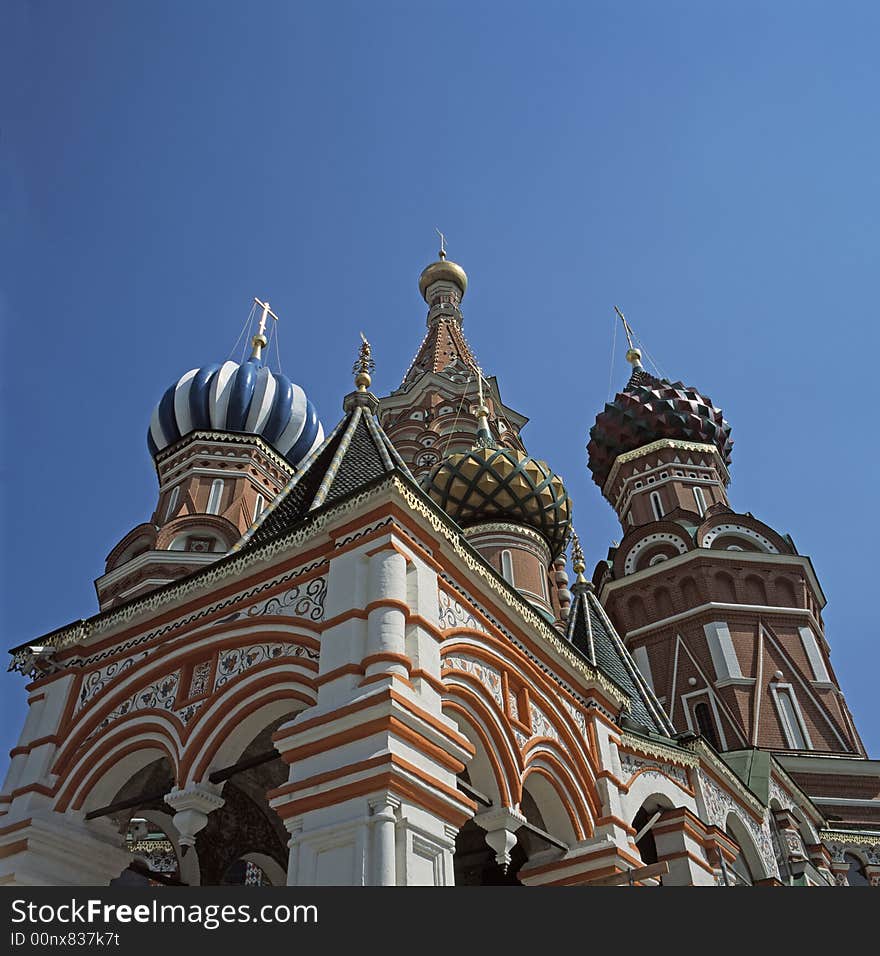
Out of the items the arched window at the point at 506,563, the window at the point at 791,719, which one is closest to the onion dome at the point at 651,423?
the window at the point at 791,719

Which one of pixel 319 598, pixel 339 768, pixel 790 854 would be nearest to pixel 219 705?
pixel 319 598

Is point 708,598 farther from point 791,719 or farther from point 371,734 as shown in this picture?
point 371,734

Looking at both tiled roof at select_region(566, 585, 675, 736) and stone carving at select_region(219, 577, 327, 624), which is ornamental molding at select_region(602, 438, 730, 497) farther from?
stone carving at select_region(219, 577, 327, 624)

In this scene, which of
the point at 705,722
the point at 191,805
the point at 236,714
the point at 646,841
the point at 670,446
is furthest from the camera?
the point at 670,446

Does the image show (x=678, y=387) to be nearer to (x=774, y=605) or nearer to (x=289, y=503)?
(x=774, y=605)

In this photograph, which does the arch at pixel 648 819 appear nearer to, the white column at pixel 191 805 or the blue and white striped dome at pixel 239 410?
the white column at pixel 191 805

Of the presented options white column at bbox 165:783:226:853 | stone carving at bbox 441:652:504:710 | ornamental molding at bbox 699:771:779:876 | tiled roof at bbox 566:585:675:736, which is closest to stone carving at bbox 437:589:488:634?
stone carving at bbox 441:652:504:710

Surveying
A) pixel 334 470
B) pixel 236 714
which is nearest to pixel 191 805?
pixel 236 714

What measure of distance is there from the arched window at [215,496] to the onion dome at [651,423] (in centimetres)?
1271

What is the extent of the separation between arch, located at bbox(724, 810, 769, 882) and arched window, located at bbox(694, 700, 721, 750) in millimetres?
7926

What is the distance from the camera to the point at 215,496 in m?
19.8

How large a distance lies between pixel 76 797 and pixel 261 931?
3576 millimetres

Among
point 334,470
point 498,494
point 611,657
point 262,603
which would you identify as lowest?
point 262,603

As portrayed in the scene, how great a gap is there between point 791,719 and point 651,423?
1049 centimetres
